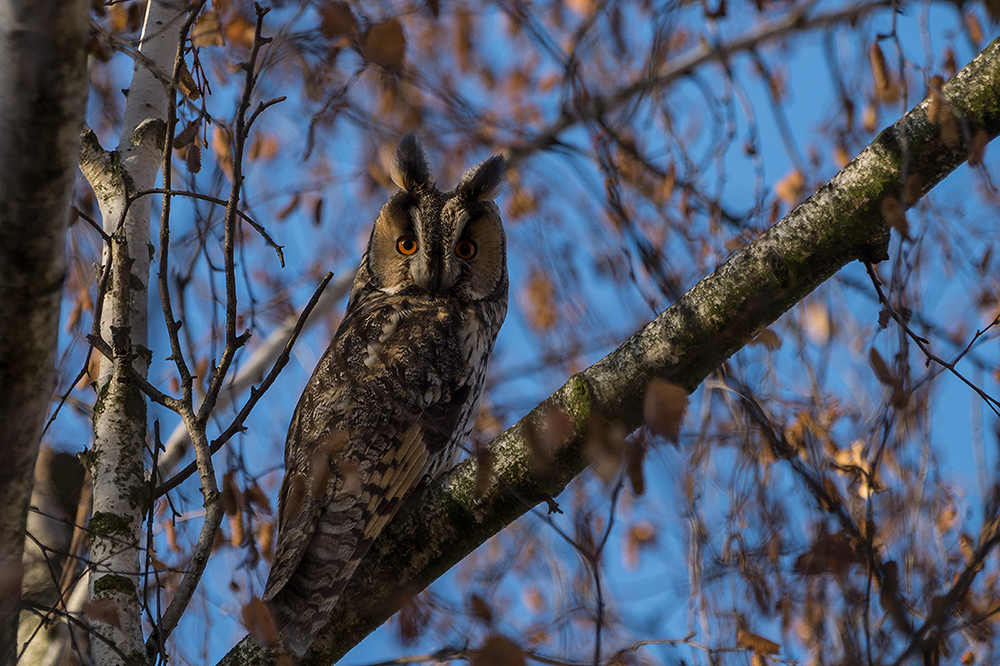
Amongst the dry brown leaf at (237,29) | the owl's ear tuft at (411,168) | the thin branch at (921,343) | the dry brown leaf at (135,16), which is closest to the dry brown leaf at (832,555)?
the thin branch at (921,343)

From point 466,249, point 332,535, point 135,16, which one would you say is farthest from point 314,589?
point 135,16

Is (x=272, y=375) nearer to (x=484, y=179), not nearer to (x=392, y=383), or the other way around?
(x=392, y=383)

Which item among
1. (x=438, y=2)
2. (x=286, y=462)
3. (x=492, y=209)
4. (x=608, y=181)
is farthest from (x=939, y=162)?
(x=286, y=462)

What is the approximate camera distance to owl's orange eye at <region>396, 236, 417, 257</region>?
9.84 feet

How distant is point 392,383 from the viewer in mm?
2529

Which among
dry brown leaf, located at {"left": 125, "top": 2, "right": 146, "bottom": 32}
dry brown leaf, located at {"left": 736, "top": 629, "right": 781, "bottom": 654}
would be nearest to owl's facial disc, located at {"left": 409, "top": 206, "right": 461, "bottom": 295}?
dry brown leaf, located at {"left": 125, "top": 2, "right": 146, "bottom": 32}

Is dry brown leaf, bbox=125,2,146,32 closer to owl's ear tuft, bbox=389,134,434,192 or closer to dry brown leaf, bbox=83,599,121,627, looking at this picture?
owl's ear tuft, bbox=389,134,434,192

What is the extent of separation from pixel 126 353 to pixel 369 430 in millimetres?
699

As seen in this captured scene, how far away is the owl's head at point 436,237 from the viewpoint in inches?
114

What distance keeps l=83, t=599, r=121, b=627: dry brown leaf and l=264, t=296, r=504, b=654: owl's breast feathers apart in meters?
0.42

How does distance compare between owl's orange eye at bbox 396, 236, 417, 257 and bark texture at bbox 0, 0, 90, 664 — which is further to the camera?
owl's orange eye at bbox 396, 236, 417, 257

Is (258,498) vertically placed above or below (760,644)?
above

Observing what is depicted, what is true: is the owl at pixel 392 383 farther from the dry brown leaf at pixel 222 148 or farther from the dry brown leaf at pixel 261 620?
the dry brown leaf at pixel 222 148

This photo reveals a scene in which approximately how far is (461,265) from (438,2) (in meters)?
1.05
